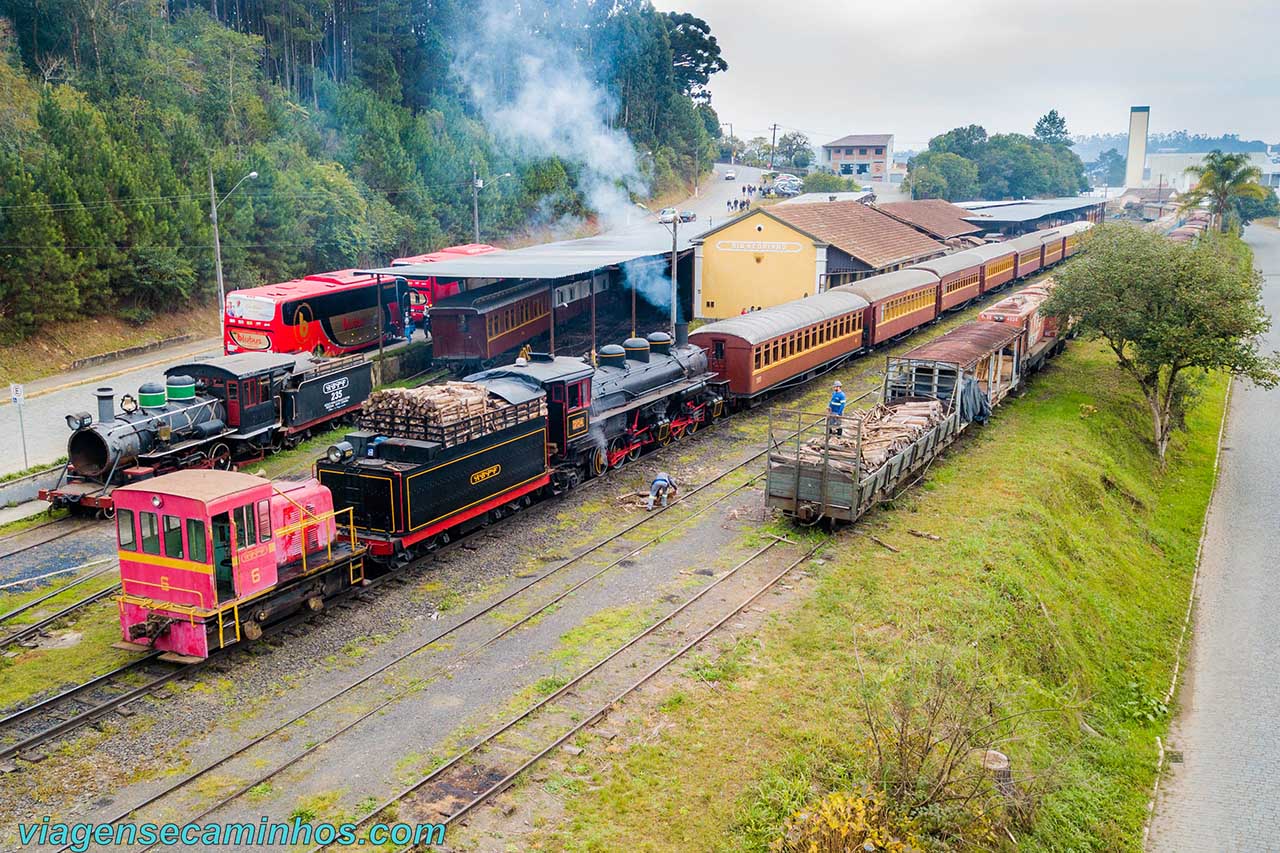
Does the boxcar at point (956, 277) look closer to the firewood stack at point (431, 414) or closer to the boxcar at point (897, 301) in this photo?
the boxcar at point (897, 301)

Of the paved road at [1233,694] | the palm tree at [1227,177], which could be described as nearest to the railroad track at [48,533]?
the paved road at [1233,694]

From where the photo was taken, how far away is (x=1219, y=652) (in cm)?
2020

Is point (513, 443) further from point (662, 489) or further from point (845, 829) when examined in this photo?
point (845, 829)

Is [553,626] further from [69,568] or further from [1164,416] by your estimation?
[1164,416]

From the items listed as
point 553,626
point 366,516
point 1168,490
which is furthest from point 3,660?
point 1168,490

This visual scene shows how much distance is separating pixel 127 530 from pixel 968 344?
2134 centimetres

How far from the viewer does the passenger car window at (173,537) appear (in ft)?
45.1

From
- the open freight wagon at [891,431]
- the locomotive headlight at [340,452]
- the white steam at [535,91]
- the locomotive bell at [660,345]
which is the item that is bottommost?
→ the open freight wagon at [891,431]

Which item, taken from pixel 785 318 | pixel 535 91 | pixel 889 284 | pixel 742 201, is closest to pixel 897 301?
pixel 889 284

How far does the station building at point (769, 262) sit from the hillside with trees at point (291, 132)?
18.0 m

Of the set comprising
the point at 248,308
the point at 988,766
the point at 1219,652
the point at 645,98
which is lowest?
the point at 1219,652

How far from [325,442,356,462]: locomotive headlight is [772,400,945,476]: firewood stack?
319 inches

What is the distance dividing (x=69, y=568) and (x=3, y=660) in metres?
3.88

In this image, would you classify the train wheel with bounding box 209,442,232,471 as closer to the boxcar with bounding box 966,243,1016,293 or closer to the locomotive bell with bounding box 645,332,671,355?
the locomotive bell with bounding box 645,332,671,355
